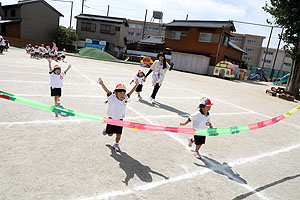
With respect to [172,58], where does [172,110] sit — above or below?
below

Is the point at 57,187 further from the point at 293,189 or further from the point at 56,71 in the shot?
the point at 56,71

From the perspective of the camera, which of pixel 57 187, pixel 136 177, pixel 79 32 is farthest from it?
pixel 79 32

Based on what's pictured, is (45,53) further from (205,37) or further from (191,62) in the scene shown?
(205,37)

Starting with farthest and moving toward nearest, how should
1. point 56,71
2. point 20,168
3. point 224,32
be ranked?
point 224,32 < point 56,71 < point 20,168

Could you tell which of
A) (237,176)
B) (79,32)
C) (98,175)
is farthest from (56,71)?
(79,32)

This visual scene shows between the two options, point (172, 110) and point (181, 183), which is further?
point (172, 110)

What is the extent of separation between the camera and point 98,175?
324 centimetres

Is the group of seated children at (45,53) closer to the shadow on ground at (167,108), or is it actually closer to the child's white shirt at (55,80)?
the shadow on ground at (167,108)

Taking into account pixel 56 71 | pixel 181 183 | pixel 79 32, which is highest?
pixel 79 32

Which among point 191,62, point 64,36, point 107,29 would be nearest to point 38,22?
point 64,36

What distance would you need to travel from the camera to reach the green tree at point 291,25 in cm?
1527

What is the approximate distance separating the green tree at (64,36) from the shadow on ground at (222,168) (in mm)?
41019

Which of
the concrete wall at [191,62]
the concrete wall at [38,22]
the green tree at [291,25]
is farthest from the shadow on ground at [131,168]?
the concrete wall at [38,22]

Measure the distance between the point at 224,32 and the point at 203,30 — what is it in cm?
320
